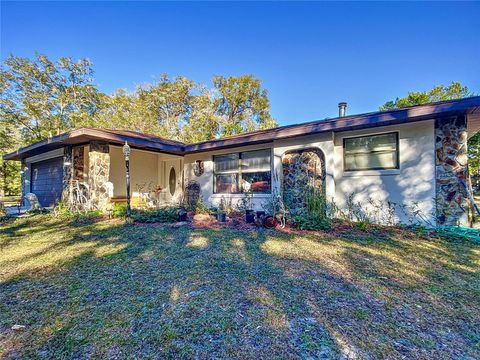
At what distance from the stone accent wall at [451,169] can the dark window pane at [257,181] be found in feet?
14.2

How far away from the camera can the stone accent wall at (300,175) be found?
6703mm

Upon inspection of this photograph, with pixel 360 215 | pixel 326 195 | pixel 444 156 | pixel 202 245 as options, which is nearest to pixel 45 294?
pixel 202 245

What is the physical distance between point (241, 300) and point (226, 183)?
21.8 ft

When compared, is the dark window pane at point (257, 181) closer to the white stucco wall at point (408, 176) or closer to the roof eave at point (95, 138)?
the white stucco wall at point (408, 176)

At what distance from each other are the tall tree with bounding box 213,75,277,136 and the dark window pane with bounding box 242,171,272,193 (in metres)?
15.1

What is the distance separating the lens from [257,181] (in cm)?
816

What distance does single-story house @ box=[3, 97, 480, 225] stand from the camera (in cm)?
544

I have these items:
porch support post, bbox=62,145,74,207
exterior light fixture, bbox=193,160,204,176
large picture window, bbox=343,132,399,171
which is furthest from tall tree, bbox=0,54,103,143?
large picture window, bbox=343,132,399,171

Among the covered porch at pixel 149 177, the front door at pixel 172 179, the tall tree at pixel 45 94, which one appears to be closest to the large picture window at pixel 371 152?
the covered porch at pixel 149 177

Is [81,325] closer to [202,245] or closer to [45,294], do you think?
[45,294]

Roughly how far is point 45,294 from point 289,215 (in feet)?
16.8

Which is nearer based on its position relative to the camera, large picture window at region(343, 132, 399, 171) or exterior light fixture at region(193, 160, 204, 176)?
large picture window at region(343, 132, 399, 171)

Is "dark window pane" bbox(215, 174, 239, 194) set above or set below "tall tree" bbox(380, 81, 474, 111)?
below

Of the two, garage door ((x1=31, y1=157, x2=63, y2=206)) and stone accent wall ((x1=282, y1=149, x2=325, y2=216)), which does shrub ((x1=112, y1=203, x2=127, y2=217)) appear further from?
stone accent wall ((x1=282, y1=149, x2=325, y2=216))
